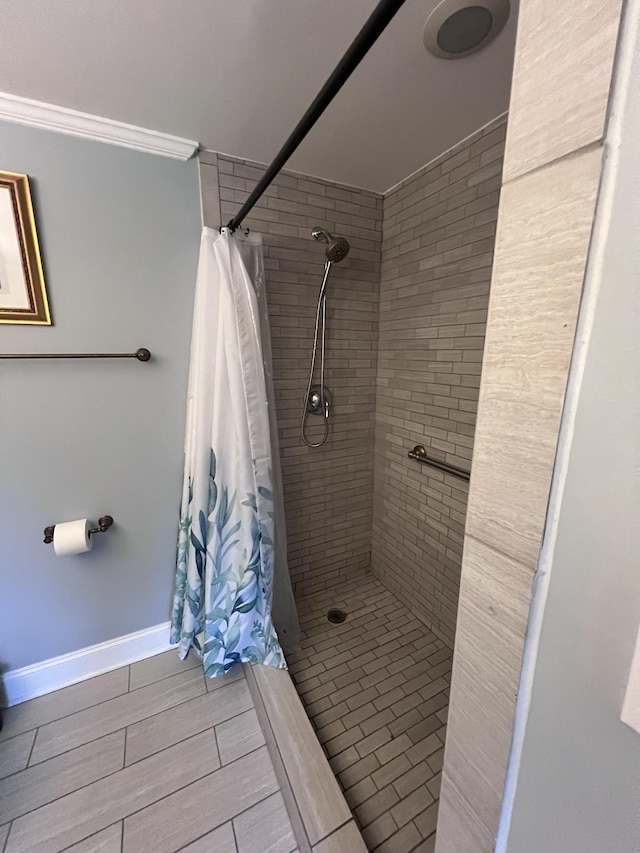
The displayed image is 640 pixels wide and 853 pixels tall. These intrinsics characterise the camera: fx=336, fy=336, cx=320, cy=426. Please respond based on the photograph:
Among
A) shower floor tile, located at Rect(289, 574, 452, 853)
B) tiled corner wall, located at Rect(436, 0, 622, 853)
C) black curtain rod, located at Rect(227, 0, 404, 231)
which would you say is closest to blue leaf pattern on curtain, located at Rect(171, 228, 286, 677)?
shower floor tile, located at Rect(289, 574, 452, 853)

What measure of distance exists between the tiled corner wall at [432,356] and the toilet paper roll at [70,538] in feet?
5.01

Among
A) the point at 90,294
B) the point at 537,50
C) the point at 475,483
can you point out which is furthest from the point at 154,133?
the point at 475,483

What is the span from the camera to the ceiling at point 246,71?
878mm

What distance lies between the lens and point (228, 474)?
55.7 inches

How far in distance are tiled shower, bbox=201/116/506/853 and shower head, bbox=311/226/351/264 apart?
0.15 m

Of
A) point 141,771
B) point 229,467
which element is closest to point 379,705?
point 141,771

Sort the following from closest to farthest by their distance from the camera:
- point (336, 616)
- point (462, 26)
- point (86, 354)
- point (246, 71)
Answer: point (462, 26) < point (246, 71) < point (86, 354) < point (336, 616)

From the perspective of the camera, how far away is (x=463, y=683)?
0.49m

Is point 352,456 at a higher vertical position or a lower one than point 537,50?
lower

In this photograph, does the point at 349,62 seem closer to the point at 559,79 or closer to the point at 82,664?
the point at 559,79

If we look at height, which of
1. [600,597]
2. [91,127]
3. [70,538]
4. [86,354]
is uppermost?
[91,127]

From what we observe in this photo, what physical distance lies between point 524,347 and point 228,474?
1243 mm

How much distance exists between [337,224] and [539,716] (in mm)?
1968

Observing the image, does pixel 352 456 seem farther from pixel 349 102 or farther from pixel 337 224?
pixel 349 102
